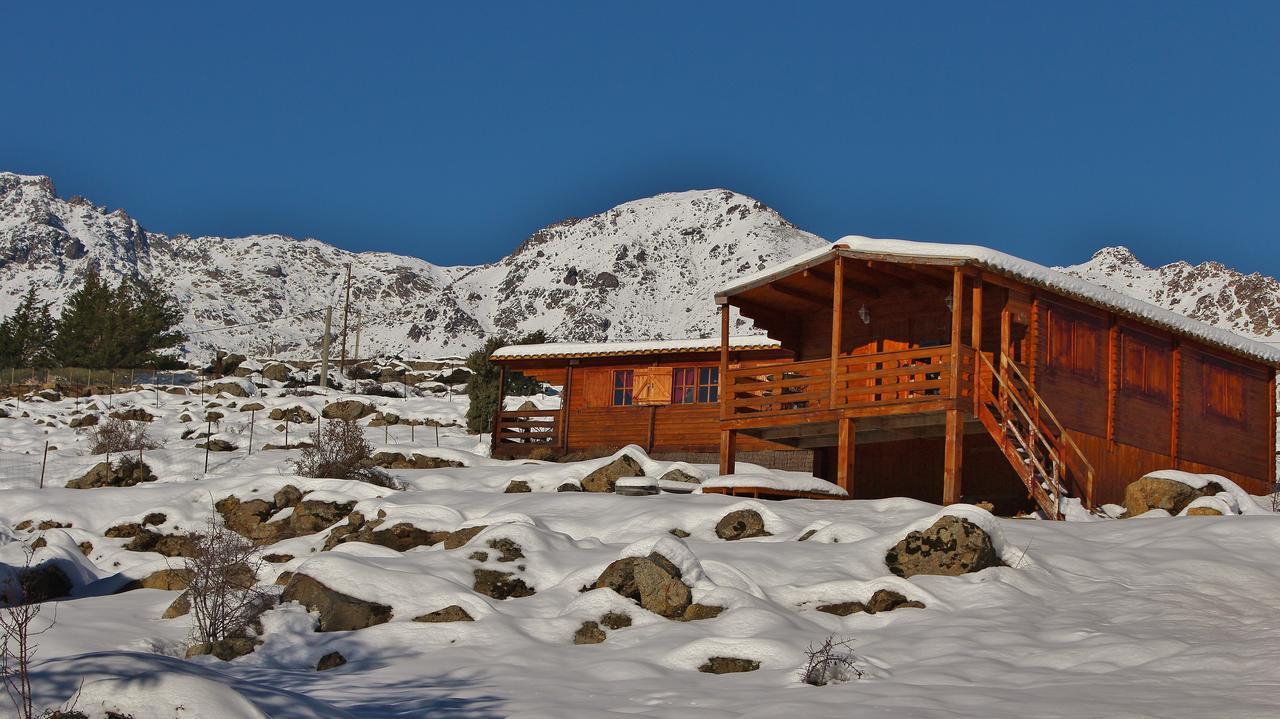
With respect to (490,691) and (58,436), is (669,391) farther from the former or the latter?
(490,691)

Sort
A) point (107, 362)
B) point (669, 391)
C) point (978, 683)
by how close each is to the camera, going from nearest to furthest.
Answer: point (978, 683), point (669, 391), point (107, 362)

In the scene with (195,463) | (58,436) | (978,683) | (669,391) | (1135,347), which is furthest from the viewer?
(58,436)

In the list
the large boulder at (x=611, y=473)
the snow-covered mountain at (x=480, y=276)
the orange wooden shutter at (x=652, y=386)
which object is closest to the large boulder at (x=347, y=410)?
the orange wooden shutter at (x=652, y=386)

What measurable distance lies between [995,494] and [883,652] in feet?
36.2

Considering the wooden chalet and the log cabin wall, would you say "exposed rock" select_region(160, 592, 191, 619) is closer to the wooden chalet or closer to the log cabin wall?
the wooden chalet

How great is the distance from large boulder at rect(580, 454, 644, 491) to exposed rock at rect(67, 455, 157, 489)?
9152 millimetres

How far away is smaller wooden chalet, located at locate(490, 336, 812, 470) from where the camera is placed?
30.9 m

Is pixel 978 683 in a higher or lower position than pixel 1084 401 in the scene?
lower

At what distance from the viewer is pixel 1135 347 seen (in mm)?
22609

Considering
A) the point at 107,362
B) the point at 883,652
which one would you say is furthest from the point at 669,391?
the point at 107,362

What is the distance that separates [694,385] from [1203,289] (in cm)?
9772

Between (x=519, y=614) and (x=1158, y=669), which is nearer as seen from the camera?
(x=1158, y=669)

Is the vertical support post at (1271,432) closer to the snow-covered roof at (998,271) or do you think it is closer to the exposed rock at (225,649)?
the snow-covered roof at (998,271)

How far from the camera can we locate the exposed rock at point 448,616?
496 inches
